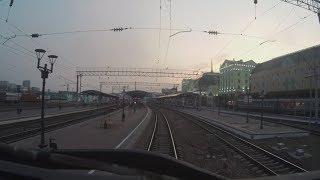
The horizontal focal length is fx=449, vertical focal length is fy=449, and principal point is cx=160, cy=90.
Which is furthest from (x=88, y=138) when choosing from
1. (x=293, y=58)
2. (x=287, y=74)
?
(x=287, y=74)

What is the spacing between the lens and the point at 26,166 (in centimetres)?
228

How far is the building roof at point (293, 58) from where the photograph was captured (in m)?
85.1

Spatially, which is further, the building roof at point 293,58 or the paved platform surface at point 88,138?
the building roof at point 293,58

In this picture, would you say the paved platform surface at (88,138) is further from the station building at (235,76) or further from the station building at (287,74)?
the station building at (235,76)

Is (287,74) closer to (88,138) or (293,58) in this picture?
(293,58)

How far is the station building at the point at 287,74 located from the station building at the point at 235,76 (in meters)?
20.5

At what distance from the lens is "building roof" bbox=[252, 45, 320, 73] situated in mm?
85106

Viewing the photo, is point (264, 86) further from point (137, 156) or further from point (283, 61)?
point (137, 156)

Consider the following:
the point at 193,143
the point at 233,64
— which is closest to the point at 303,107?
the point at 193,143

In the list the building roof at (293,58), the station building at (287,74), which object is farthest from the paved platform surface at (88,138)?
the station building at (287,74)

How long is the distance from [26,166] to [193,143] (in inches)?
1119

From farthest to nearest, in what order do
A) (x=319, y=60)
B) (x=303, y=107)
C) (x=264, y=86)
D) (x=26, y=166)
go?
(x=264, y=86)
(x=319, y=60)
(x=303, y=107)
(x=26, y=166)

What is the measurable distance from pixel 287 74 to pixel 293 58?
14.3 ft

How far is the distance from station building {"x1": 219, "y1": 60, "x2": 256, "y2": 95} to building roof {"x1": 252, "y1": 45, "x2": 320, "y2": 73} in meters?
21.8
